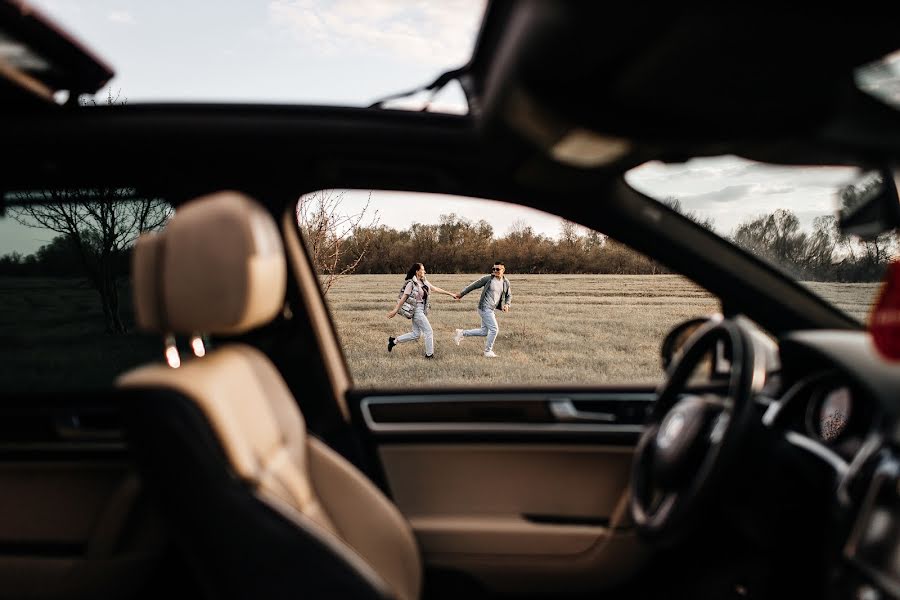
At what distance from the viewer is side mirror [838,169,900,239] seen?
154 cm

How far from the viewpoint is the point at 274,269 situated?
4.91 feet

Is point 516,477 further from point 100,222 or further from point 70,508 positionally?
point 100,222

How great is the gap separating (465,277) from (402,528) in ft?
78.4

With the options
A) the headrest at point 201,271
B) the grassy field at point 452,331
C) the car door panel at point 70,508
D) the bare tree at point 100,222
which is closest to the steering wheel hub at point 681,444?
the grassy field at point 452,331

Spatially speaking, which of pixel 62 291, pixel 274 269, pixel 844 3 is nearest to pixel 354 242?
pixel 62 291

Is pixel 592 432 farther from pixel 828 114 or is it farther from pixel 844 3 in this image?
pixel 844 3

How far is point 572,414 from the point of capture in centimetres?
220

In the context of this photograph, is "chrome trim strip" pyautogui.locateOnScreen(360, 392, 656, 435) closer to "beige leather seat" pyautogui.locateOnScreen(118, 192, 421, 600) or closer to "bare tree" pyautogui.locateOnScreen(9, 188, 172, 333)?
"beige leather seat" pyautogui.locateOnScreen(118, 192, 421, 600)

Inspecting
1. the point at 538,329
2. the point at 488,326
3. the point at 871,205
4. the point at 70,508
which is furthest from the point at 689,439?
the point at 538,329

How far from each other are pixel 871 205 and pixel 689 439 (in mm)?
707

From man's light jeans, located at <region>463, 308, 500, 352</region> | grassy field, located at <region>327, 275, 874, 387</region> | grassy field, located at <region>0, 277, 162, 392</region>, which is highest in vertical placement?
grassy field, located at <region>0, 277, 162, 392</region>

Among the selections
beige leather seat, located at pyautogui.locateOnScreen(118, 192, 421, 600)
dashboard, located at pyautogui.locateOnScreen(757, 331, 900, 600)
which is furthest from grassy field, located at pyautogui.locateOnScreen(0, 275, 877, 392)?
beige leather seat, located at pyautogui.locateOnScreen(118, 192, 421, 600)

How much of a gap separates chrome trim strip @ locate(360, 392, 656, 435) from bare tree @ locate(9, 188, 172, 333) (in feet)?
2.93

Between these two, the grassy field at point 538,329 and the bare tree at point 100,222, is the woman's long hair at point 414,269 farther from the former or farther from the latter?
the bare tree at point 100,222
